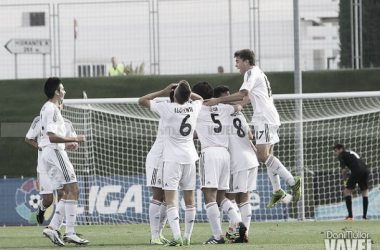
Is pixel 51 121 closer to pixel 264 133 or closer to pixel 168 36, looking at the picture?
pixel 264 133

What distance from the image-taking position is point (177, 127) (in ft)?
41.0

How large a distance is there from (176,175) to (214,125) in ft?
4.13

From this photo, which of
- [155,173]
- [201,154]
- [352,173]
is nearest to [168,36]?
[352,173]

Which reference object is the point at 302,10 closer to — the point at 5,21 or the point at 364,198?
the point at 364,198

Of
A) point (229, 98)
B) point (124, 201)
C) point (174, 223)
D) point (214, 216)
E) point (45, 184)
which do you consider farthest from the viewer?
point (124, 201)

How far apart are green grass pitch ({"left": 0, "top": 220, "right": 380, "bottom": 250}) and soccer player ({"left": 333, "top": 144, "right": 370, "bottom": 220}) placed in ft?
6.32

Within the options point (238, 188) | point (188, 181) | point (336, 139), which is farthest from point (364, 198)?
point (188, 181)

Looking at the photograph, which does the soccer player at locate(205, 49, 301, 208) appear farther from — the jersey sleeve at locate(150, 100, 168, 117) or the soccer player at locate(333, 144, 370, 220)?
the soccer player at locate(333, 144, 370, 220)

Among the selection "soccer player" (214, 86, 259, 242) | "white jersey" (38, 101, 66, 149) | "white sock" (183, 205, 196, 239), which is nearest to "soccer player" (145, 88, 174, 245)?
"white sock" (183, 205, 196, 239)

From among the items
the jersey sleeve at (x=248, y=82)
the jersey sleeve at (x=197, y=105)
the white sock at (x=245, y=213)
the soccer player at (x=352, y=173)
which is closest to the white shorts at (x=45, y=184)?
the white sock at (x=245, y=213)

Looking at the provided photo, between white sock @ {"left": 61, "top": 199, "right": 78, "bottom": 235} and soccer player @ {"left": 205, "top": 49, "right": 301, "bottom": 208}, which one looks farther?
soccer player @ {"left": 205, "top": 49, "right": 301, "bottom": 208}

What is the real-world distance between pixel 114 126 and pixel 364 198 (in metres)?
6.23

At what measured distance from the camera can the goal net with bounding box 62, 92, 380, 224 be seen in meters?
20.8

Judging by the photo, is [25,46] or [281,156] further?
[25,46]
